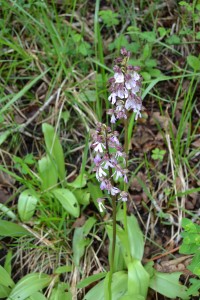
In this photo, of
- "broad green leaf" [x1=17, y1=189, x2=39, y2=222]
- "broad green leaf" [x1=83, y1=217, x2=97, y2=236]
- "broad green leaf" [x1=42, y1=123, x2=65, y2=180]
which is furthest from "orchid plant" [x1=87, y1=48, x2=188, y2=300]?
"broad green leaf" [x1=17, y1=189, x2=39, y2=222]

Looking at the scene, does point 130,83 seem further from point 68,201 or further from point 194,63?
point 194,63

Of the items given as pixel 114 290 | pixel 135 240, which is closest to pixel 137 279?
pixel 114 290

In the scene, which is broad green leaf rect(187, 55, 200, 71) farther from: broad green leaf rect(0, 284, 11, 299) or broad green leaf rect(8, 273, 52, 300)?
broad green leaf rect(0, 284, 11, 299)

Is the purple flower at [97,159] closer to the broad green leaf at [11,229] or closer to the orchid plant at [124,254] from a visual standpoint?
the orchid plant at [124,254]

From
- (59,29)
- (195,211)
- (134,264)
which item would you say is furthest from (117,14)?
(134,264)

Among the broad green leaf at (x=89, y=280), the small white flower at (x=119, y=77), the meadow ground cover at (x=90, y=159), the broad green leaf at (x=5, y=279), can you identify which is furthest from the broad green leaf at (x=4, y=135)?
the small white flower at (x=119, y=77)
